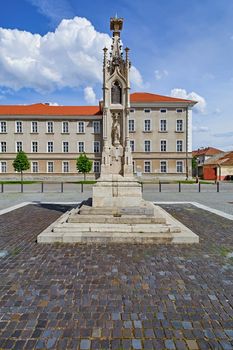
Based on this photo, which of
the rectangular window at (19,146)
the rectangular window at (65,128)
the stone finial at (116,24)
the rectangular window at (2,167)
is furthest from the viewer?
the rectangular window at (65,128)

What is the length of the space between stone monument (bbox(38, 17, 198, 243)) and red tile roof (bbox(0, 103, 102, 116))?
3539 cm

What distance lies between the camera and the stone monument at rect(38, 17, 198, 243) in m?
5.45

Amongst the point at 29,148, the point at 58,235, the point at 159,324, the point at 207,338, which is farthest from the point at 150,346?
the point at 29,148

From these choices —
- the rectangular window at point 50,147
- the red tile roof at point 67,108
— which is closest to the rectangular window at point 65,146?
the rectangular window at point 50,147

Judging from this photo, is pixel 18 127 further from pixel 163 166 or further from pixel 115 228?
pixel 115 228

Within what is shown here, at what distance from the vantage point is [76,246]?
201 inches

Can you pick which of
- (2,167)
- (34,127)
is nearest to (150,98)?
(34,127)

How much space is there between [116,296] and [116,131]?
6078 millimetres

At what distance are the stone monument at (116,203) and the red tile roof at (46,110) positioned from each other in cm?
3539

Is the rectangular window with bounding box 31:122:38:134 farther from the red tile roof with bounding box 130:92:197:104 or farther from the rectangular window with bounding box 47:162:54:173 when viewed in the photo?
the red tile roof with bounding box 130:92:197:104

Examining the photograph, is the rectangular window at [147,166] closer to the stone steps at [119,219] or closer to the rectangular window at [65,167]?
the rectangular window at [65,167]

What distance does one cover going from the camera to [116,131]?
817cm

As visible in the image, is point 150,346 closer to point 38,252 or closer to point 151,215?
point 38,252

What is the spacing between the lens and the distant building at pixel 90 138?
4131cm
